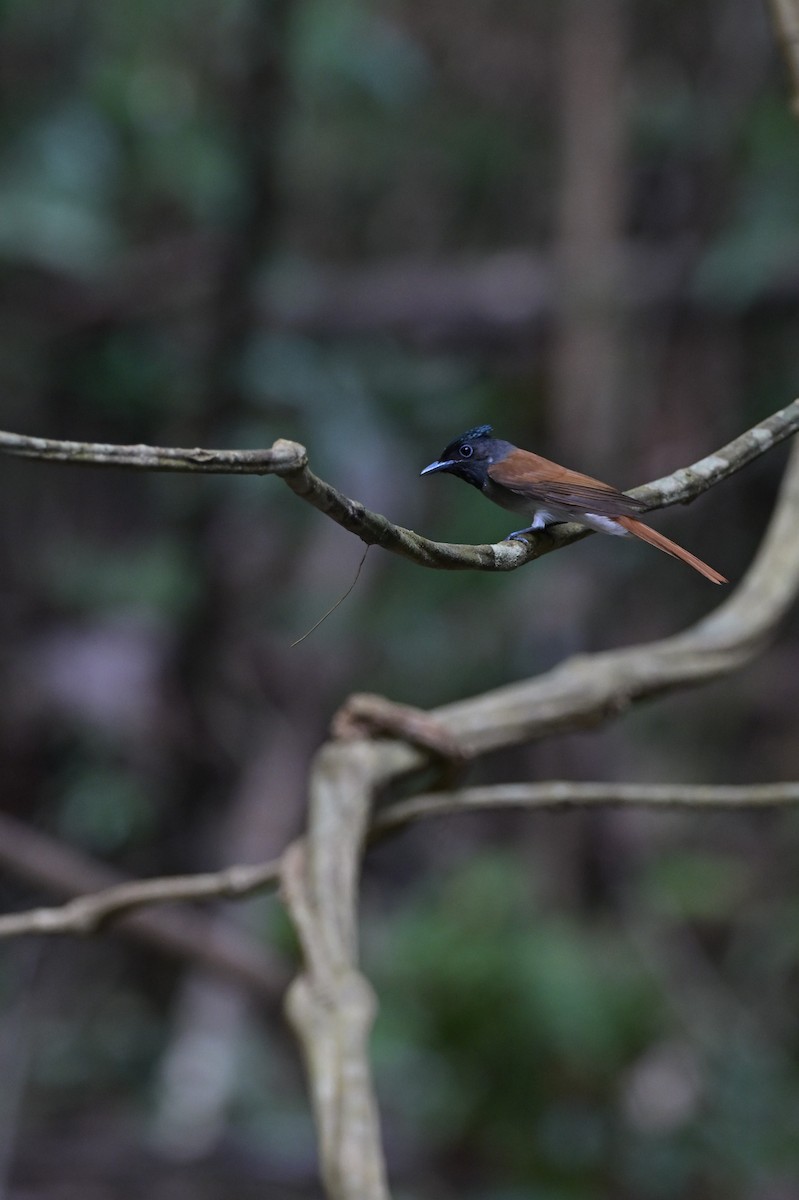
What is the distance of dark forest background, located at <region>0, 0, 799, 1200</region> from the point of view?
3682 millimetres

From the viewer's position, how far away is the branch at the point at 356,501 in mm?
705

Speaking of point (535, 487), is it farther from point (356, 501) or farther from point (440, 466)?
point (356, 501)

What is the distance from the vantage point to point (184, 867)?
4.68 meters

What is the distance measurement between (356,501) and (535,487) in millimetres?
380

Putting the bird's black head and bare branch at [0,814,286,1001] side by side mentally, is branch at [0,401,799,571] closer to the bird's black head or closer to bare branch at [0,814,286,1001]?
the bird's black head

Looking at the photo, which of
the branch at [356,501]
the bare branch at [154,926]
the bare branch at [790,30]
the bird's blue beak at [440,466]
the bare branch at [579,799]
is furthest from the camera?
the bare branch at [154,926]

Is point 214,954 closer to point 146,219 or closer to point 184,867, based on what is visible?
point 184,867

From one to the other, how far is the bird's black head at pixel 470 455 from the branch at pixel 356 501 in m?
0.24

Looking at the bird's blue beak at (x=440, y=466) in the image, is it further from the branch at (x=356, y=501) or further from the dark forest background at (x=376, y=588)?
the dark forest background at (x=376, y=588)

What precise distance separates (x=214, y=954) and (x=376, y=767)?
1.80m

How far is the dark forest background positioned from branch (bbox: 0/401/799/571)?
2.49 m

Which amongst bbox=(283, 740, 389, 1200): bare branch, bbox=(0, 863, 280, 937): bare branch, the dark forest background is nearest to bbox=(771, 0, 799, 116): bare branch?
bbox=(283, 740, 389, 1200): bare branch

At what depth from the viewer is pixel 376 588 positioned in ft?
17.4

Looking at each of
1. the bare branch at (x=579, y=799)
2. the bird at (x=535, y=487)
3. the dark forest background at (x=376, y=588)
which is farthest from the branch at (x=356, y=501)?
the dark forest background at (x=376, y=588)
